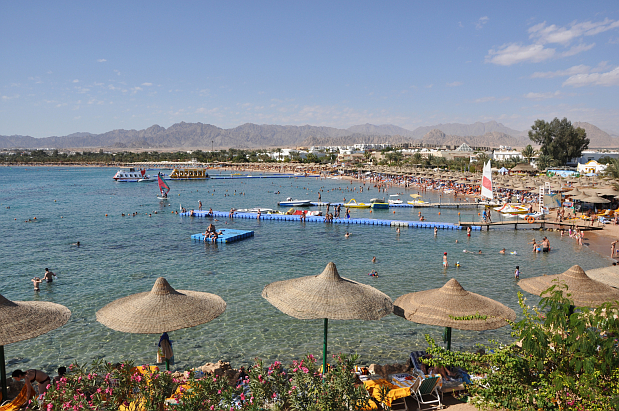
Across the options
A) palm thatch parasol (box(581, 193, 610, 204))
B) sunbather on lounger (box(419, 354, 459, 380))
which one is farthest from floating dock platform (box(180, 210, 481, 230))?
sunbather on lounger (box(419, 354, 459, 380))

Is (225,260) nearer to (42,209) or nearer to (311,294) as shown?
(311,294)

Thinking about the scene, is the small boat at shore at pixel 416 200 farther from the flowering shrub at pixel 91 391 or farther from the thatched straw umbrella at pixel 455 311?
the flowering shrub at pixel 91 391

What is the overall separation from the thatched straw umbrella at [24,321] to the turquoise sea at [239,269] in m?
3.69

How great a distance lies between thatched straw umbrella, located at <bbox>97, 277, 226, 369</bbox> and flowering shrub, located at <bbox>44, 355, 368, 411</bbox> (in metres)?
1.12

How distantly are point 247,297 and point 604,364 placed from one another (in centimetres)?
1298

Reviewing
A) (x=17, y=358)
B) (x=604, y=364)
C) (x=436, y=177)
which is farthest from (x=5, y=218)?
(x=436, y=177)

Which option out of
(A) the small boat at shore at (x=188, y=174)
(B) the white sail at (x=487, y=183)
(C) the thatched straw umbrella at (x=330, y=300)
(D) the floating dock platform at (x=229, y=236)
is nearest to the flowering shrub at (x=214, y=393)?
(C) the thatched straw umbrella at (x=330, y=300)

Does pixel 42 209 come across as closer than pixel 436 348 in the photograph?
No

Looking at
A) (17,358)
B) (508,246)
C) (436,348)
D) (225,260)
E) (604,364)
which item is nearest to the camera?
(604,364)

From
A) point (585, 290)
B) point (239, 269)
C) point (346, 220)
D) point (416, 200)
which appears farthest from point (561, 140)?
point (585, 290)

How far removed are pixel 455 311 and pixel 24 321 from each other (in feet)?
28.4

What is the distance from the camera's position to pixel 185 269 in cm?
2139

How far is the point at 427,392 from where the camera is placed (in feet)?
26.9

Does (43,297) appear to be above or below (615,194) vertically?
below
